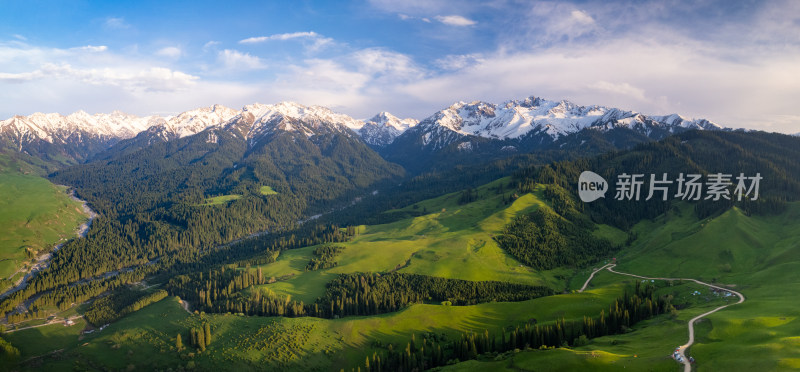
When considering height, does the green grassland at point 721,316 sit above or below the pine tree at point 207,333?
above

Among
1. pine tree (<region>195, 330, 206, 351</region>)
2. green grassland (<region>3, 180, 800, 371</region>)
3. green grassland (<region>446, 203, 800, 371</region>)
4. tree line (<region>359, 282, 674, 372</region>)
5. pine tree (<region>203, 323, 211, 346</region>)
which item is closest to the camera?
green grassland (<region>446, 203, 800, 371</region>)

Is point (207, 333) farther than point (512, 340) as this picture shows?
Yes

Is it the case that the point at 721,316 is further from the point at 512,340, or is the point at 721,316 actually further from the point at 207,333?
the point at 207,333

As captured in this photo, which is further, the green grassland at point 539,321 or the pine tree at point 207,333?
the pine tree at point 207,333

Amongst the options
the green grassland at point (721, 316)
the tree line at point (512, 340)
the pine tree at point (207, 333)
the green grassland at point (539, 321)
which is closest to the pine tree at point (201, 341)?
the pine tree at point (207, 333)

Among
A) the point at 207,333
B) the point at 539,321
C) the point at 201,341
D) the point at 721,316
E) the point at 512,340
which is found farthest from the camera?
the point at 539,321

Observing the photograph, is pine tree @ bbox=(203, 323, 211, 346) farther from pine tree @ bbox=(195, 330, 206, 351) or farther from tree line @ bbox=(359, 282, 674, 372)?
tree line @ bbox=(359, 282, 674, 372)

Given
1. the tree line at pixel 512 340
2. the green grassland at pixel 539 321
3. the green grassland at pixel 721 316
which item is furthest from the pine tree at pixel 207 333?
the green grassland at pixel 721 316

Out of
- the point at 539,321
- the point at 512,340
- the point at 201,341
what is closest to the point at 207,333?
the point at 201,341

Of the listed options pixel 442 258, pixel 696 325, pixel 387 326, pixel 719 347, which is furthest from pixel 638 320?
pixel 442 258

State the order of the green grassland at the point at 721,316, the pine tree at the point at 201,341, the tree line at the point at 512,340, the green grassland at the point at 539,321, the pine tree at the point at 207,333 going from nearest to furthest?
the green grassland at the point at 721,316
the green grassland at the point at 539,321
the tree line at the point at 512,340
the pine tree at the point at 201,341
the pine tree at the point at 207,333

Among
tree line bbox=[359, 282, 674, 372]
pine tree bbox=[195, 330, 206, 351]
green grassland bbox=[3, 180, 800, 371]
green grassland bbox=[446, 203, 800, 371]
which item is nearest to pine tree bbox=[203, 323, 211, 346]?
pine tree bbox=[195, 330, 206, 351]

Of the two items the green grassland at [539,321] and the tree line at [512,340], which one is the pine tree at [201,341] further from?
the tree line at [512,340]

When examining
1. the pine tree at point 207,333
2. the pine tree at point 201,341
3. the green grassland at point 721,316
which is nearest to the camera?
the green grassland at point 721,316
